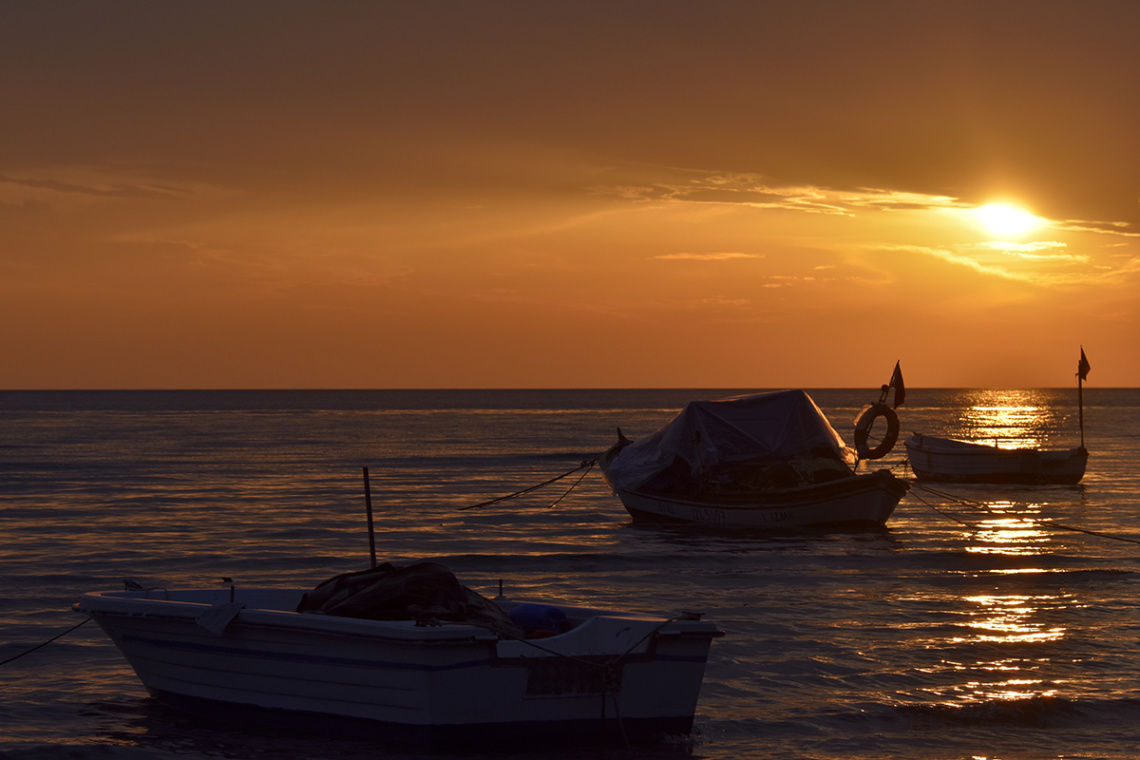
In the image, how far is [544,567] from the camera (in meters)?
23.5

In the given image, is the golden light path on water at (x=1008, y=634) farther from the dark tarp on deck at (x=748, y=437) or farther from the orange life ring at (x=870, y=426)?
the orange life ring at (x=870, y=426)

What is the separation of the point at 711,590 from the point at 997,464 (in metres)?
30.2

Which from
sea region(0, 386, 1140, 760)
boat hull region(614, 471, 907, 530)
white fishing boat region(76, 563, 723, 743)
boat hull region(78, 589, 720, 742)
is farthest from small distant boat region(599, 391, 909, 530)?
boat hull region(78, 589, 720, 742)

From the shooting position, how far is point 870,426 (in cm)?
3559

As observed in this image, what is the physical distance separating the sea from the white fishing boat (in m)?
0.27

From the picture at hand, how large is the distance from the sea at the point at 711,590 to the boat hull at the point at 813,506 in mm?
471

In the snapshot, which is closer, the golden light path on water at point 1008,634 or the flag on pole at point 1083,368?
the golden light path on water at point 1008,634

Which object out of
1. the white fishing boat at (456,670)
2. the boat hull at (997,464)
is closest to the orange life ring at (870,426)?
the boat hull at (997,464)

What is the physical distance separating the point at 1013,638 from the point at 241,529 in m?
21.2

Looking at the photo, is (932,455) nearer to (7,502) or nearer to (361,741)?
(7,502)

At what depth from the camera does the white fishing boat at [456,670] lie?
9.94m

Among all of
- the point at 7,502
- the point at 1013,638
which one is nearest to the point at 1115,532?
the point at 1013,638

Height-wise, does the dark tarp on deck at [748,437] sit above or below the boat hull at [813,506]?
above

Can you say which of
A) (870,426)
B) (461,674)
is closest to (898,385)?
(870,426)
